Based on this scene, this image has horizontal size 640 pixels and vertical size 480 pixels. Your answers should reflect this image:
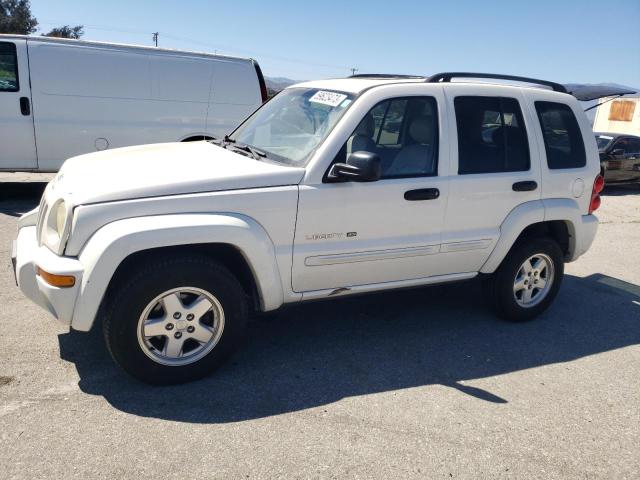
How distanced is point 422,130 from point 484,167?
22.7 inches

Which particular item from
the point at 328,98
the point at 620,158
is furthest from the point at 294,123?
the point at 620,158

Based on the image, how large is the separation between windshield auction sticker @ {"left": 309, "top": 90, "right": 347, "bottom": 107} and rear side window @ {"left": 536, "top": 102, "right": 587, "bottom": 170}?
1736 millimetres

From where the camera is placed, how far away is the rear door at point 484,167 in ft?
13.7

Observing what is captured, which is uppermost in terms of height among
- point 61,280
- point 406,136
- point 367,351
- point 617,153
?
point 406,136

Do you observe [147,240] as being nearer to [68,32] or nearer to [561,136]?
[561,136]

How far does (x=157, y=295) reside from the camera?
10.8 feet

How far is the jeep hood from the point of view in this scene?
3.25 meters

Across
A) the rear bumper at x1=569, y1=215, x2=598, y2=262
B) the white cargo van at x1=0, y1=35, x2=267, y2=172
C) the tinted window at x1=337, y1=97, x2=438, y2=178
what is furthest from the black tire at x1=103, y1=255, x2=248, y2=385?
the white cargo van at x1=0, y1=35, x2=267, y2=172

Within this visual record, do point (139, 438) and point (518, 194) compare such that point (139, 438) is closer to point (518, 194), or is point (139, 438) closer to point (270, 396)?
point (270, 396)

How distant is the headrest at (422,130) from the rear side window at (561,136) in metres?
1.10

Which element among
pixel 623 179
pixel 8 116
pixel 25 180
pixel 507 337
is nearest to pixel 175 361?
pixel 507 337

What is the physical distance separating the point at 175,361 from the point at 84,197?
1.10 metres

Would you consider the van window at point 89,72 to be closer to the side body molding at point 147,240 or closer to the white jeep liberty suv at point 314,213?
the white jeep liberty suv at point 314,213

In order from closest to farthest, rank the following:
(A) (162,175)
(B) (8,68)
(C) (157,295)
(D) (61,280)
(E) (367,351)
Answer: (D) (61,280), (C) (157,295), (A) (162,175), (E) (367,351), (B) (8,68)
